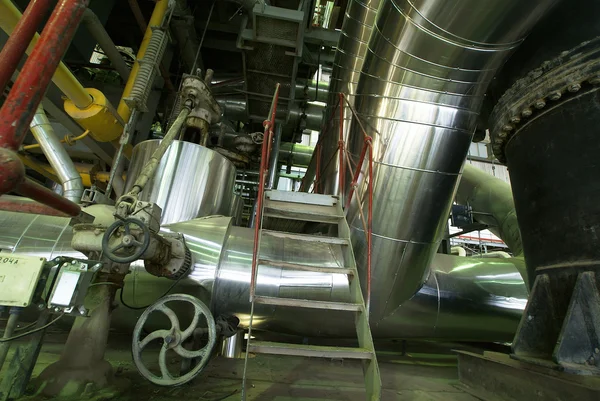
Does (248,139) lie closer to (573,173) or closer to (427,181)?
(427,181)

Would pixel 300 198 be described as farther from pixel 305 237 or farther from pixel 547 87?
pixel 547 87

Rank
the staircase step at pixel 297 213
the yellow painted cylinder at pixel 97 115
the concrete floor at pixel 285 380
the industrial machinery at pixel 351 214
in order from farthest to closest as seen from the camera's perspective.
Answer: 1. the yellow painted cylinder at pixel 97 115
2. the staircase step at pixel 297 213
3. the concrete floor at pixel 285 380
4. the industrial machinery at pixel 351 214

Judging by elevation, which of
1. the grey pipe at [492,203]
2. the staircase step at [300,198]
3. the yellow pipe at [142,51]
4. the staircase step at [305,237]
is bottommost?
the staircase step at [305,237]

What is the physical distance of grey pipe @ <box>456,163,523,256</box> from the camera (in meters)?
3.57

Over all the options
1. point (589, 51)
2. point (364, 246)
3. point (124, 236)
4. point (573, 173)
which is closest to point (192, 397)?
point (124, 236)

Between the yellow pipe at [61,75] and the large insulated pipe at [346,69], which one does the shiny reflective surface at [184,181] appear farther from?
the large insulated pipe at [346,69]

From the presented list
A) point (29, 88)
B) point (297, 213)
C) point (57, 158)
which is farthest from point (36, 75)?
point (57, 158)

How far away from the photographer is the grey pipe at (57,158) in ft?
9.53

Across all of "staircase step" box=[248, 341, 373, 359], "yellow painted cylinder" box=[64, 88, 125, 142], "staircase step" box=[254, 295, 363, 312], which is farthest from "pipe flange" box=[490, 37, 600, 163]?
"yellow painted cylinder" box=[64, 88, 125, 142]

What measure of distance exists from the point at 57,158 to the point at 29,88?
8.68 ft

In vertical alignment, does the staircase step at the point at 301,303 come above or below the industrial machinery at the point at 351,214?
below

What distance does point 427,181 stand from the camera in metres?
2.09

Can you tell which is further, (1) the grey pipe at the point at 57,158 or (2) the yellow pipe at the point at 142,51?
(2) the yellow pipe at the point at 142,51

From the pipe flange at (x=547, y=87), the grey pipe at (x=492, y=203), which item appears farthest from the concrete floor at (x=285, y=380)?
the pipe flange at (x=547, y=87)
